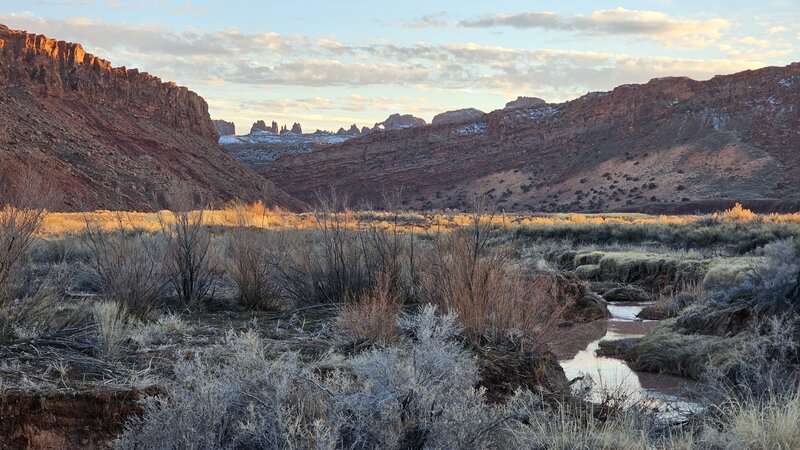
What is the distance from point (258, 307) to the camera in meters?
11.1

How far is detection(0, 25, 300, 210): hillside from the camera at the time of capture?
50.6 meters

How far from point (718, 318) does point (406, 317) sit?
19.8 ft

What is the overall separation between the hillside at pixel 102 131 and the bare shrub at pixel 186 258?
3078 centimetres

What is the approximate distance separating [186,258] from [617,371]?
6.37 m

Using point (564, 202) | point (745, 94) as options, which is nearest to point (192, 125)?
point (564, 202)

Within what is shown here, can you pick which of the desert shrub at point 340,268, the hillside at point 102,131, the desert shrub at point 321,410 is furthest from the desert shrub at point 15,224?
the hillside at point 102,131

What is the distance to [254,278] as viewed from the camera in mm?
11234

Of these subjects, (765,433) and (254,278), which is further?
(254,278)

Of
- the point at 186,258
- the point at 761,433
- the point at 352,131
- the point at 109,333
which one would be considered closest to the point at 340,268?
the point at 186,258

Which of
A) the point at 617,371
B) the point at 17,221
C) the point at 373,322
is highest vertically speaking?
the point at 17,221

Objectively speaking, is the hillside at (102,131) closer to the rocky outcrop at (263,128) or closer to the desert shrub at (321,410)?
the desert shrub at (321,410)

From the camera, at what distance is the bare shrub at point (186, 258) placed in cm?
1120

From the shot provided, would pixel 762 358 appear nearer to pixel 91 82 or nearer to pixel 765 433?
pixel 765 433

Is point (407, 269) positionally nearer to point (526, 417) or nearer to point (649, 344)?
point (649, 344)
